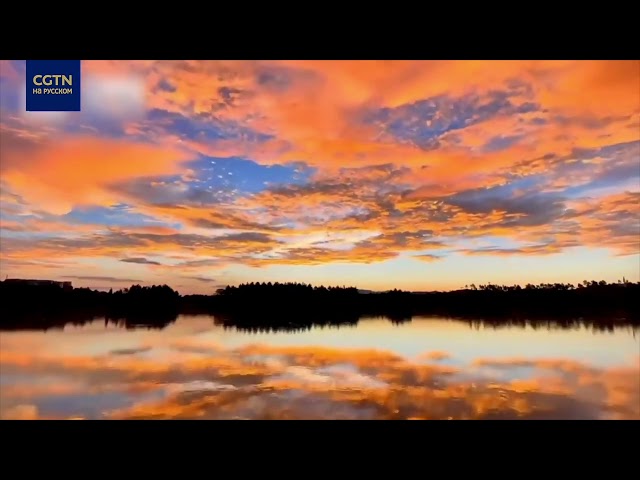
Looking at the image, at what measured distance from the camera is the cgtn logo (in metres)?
2.73

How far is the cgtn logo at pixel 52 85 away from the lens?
2.73 metres

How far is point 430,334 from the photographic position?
571 centimetres

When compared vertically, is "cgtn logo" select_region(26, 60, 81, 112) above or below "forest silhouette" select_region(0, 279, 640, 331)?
above

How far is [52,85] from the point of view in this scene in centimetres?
281

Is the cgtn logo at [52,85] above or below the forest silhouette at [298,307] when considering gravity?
above

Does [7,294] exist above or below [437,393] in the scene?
above
